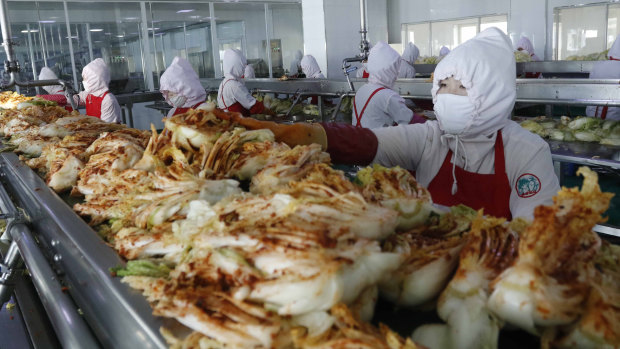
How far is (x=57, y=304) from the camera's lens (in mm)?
1688

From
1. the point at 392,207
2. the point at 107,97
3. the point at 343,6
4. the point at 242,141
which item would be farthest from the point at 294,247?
the point at 343,6

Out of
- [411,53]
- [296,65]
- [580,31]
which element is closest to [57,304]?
[411,53]

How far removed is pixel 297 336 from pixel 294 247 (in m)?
Answer: 0.17

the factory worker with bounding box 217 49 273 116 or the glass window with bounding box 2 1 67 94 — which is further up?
the glass window with bounding box 2 1 67 94

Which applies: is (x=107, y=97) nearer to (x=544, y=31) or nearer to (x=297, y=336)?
(x=297, y=336)

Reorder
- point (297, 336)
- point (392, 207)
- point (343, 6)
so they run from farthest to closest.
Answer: point (343, 6) < point (392, 207) < point (297, 336)

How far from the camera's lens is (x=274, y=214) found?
3.67ft

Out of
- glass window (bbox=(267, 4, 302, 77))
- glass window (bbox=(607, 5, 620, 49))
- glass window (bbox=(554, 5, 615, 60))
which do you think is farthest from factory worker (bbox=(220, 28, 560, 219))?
glass window (bbox=(267, 4, 302, 77))

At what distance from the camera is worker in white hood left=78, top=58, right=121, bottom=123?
7.01m

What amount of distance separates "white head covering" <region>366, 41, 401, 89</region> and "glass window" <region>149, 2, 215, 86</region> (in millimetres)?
10075

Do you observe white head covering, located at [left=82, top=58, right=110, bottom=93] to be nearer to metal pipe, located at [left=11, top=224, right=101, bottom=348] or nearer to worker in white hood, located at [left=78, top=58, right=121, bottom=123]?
worker in white hood, located at [left=78, top=58, right=121, bottom=123]

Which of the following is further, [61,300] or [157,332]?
[61,300]

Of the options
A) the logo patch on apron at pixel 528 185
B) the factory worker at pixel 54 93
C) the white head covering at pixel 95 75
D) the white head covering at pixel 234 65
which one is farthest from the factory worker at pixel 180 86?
the logo patch on apron at pixel 528 185

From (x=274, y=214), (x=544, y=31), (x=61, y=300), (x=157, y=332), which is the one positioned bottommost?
(x=61, y=300)
